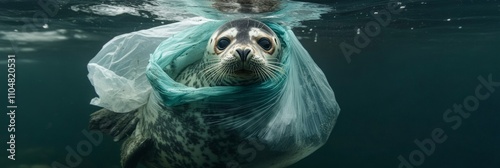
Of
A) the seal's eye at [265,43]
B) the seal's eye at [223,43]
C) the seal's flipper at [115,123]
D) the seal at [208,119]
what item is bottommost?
the seal's flipper at [115,123]

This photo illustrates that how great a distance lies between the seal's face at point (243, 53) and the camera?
3406 mm

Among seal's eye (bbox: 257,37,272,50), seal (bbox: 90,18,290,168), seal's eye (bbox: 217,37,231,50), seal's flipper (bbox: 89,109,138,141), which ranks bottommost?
seal's flipper (bbox: 89,109,138,141)

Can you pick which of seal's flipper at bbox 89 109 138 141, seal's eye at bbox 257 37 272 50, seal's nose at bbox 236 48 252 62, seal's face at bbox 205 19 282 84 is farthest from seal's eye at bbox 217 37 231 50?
seal's flipper at bbox 89 109 138 141

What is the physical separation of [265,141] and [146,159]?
158cm

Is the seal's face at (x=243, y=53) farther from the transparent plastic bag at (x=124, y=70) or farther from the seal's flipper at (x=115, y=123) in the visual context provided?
the seal's flipper at (x=115, y=123)

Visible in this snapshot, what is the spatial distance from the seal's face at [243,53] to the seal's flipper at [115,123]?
1.70m

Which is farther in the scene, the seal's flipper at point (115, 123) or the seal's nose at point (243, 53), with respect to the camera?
the seal's flipper at point (115, 123)

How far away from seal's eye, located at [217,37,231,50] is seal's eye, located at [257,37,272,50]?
12.1 inches

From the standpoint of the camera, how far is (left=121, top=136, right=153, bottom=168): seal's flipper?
14.6 feet

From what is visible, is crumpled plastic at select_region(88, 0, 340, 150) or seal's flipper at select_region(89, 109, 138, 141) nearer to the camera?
crumpled plastic at select_region(88, 0, 340, 150)

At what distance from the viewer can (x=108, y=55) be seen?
190 inches

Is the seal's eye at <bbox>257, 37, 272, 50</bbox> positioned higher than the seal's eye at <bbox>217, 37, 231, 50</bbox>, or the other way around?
the seal's eye at <bbox>257, 37, 272, 50</bbox>

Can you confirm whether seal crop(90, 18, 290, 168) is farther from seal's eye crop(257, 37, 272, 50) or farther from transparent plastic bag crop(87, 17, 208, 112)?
transparent plastic bag crop(87, 17, 208, 112)

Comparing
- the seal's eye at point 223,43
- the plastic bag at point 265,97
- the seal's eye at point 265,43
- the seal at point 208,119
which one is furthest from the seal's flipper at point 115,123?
the seal's eye at point 265,43
